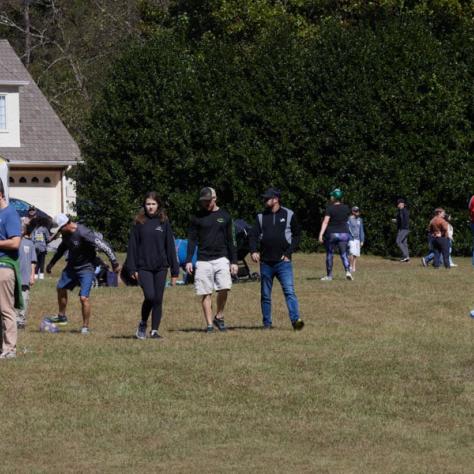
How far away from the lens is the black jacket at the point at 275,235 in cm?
1912

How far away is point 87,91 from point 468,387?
54078 millimetres

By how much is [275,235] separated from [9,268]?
4736 millimetres

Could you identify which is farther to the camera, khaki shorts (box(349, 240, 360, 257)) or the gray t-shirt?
khaki shorts (box(349, 240, 360, 257))

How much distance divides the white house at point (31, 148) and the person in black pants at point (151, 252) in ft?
113

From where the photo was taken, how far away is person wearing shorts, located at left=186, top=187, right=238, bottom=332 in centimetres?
1872

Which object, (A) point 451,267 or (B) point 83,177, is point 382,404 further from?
(B) point 83,177

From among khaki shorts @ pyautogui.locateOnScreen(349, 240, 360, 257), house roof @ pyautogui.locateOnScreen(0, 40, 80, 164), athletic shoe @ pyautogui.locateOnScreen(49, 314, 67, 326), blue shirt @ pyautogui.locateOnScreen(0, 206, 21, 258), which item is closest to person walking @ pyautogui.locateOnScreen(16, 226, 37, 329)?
athletic shoe @ pyautogui.locateOnScreen(49, 314, 67, 326)

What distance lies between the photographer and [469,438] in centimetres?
1240

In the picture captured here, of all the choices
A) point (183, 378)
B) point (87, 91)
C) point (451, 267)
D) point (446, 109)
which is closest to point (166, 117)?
point (446, 109)

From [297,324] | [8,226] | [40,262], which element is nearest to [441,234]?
[40,262]

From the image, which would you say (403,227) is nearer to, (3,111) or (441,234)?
(441,234)

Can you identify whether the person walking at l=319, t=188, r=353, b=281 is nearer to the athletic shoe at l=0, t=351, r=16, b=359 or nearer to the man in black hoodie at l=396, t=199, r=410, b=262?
the athletic shoe at l=0, t=351, r=16, b=359

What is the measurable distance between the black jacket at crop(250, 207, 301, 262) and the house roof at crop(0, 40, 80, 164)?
32.6m

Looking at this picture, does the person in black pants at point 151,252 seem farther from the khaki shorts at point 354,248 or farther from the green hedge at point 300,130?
the green hedge at point 300,130
